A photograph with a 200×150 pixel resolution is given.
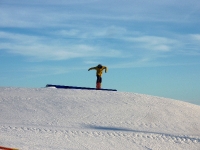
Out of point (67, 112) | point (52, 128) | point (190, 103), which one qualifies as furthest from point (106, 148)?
point (190, 103)

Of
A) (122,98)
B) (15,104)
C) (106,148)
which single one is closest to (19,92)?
(15,104)

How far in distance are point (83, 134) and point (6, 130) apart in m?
2.47

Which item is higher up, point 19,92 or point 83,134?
point 19,92

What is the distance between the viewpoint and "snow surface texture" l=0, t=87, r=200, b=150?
36.5 ft

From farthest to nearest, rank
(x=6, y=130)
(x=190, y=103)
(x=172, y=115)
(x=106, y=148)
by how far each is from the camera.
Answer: (x=190, y=103) < (x=172, y=115) < (x=6, y=130) < (x=106, y=148)

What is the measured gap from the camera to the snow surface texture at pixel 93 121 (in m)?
11.1

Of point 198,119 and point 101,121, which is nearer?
point 101,121

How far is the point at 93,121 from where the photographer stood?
13.7 m

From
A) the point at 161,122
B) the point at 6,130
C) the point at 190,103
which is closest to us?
the point at 6,130

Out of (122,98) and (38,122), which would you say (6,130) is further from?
(122,98)

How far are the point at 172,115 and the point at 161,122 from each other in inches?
48.7

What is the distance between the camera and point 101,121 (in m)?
13.8

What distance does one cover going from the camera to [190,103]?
63.0 feet

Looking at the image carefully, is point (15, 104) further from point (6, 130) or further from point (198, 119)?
point (198, 119)
